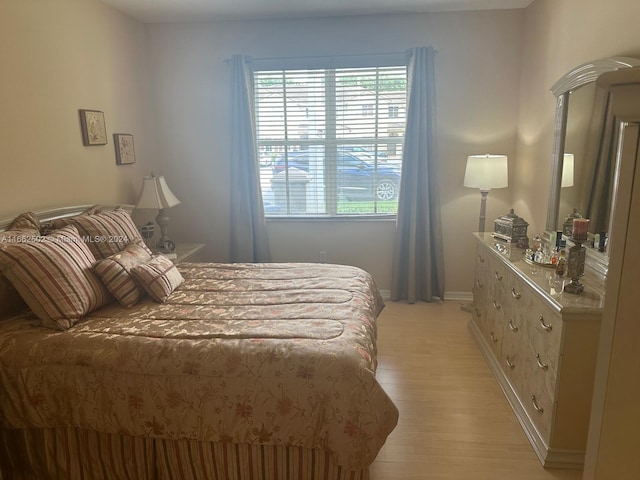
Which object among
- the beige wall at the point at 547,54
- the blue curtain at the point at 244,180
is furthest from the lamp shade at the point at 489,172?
the blue curtain at the point at 244,180

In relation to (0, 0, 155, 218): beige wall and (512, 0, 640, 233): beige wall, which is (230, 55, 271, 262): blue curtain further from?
(512, 0, 640, 233): beige wall

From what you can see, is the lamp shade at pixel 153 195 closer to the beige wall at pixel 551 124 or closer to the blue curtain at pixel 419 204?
the blue curtain at pixel 419 204

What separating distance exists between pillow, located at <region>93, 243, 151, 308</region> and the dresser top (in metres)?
2.14

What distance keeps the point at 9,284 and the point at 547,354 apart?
2.67m

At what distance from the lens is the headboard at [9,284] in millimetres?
2053

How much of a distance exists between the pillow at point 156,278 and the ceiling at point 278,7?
227 cm

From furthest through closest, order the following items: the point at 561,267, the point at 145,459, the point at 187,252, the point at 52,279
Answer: the point at 187,252, the point at 561,267, the point at 52,279, the point at 145,459

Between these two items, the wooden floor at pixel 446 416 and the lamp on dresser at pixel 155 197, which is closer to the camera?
the wooden floor at pixel 446 416

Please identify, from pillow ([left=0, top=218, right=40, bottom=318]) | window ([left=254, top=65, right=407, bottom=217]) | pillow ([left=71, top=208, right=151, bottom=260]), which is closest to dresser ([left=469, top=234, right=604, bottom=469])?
window ([left=254, top=65, right=407, bottom=217])

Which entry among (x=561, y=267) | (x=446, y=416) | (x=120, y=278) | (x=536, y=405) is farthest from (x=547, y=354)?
(x=120, y=278)

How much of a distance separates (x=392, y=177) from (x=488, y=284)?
4.91ft

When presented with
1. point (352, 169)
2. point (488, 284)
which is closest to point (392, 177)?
point (352, 169)

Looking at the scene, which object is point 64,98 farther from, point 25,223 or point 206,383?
point 206,383

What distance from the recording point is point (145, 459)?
1.85 metres
